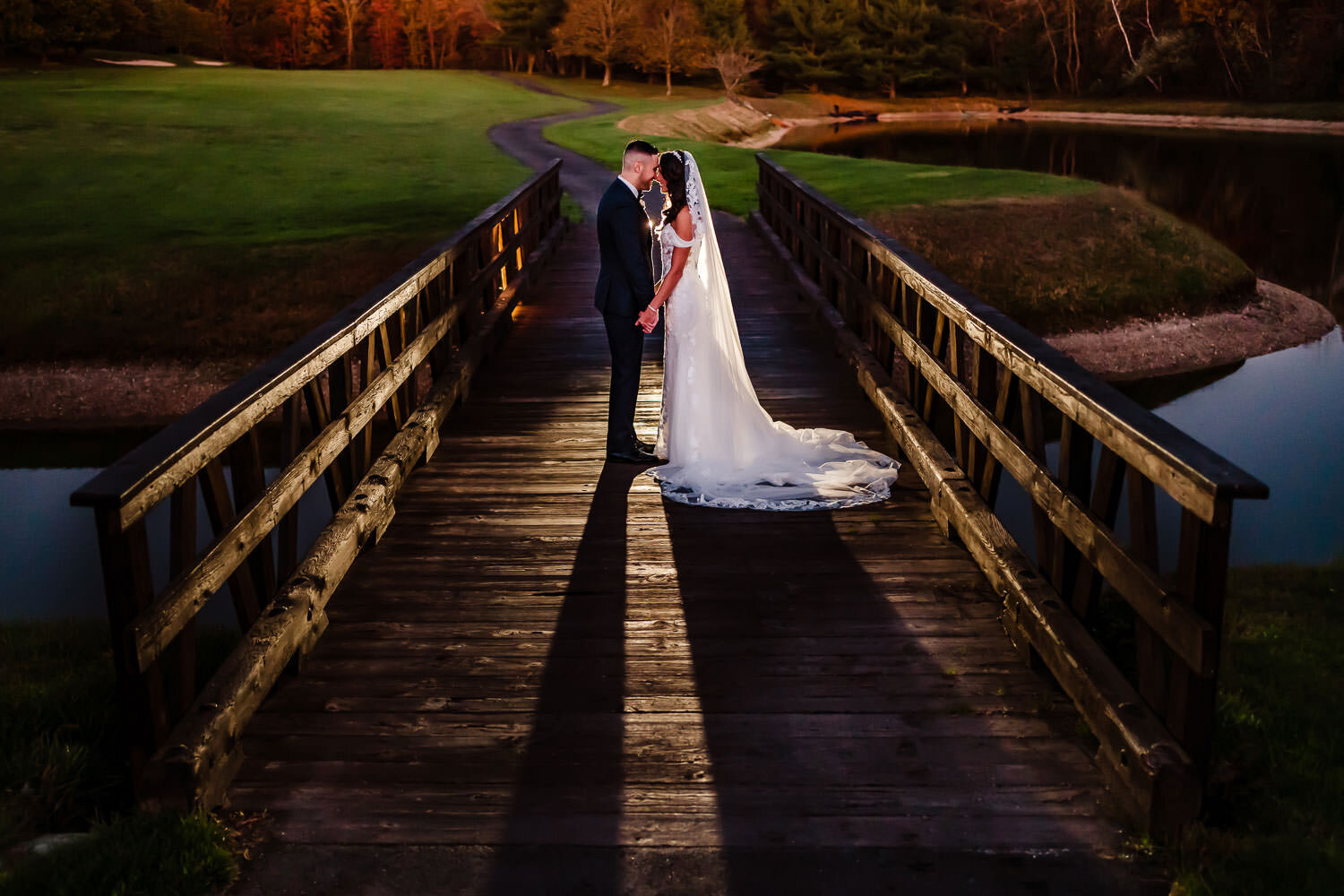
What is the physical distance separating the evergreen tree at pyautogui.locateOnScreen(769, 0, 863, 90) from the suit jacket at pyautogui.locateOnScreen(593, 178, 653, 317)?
3361 inches

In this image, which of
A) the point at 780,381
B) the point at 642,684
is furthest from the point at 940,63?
the point at 642,684

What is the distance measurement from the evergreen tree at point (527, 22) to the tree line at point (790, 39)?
0.51 ft

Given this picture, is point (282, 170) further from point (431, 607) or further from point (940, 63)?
point (940, 63)

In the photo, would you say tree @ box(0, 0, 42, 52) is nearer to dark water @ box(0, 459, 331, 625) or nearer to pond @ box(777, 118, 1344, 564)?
pond @ box(777, 118, 1344, 564)

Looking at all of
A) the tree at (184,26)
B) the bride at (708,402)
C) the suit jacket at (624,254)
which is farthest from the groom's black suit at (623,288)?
the tree at (184,26)

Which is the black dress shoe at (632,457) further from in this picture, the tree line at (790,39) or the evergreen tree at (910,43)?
the evergreen tree at (910,43)

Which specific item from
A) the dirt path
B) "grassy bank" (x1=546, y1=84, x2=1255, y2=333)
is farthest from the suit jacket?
"grassy bank" (x1=546, y1=84, x2=1255, y2=333)

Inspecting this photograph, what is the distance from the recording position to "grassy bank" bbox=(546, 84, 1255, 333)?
22547 mm

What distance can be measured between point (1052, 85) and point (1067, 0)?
897 cm

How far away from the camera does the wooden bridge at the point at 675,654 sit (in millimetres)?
3758

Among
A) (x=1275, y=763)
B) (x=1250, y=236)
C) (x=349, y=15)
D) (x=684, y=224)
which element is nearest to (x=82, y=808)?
(x=1275, y=763)

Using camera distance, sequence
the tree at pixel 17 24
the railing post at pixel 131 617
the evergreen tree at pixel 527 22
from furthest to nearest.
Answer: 1. the evergreen tree at pixel 527 22
2. the tree at pixel 17 24
3. the railing post at pixel 131 617

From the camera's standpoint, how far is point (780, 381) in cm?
1010

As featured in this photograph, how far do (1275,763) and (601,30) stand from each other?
8588 centimetres
